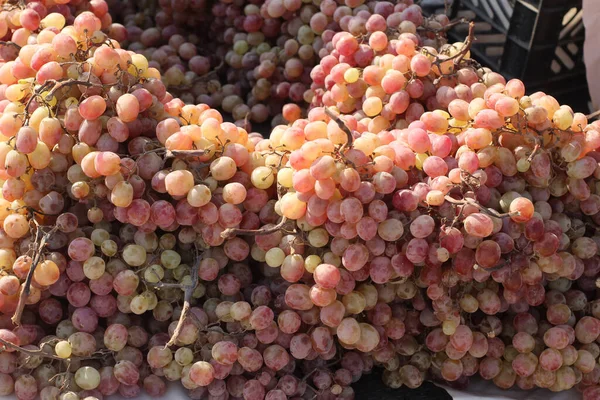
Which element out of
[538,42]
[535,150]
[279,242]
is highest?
[535,150]

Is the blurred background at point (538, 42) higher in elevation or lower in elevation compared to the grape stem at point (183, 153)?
lower

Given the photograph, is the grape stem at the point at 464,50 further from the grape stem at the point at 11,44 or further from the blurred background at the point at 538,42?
the grape stem at the point at 11,44

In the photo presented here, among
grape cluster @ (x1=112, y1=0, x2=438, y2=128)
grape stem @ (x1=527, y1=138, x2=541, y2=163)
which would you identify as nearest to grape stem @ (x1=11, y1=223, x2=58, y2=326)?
grape cluster @ (x1=112, y1=0, x2=438, y2=128)

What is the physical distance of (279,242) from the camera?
36.0 inches

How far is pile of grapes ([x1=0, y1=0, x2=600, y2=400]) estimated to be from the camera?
86 cm

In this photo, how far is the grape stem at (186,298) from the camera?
861 millimetres

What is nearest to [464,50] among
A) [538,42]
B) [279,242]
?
[279,242]

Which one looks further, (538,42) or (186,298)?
(538,42)

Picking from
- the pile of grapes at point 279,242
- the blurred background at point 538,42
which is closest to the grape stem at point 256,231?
the pile of grapes at point 279,242

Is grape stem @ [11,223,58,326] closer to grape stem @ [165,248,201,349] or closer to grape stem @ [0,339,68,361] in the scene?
grape stem @ [0,339,68,361]

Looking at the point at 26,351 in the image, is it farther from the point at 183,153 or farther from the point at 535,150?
the point at 535,150

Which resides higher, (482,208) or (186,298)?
(482,208)

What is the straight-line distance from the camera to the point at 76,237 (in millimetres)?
914

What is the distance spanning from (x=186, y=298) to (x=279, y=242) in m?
0.14
